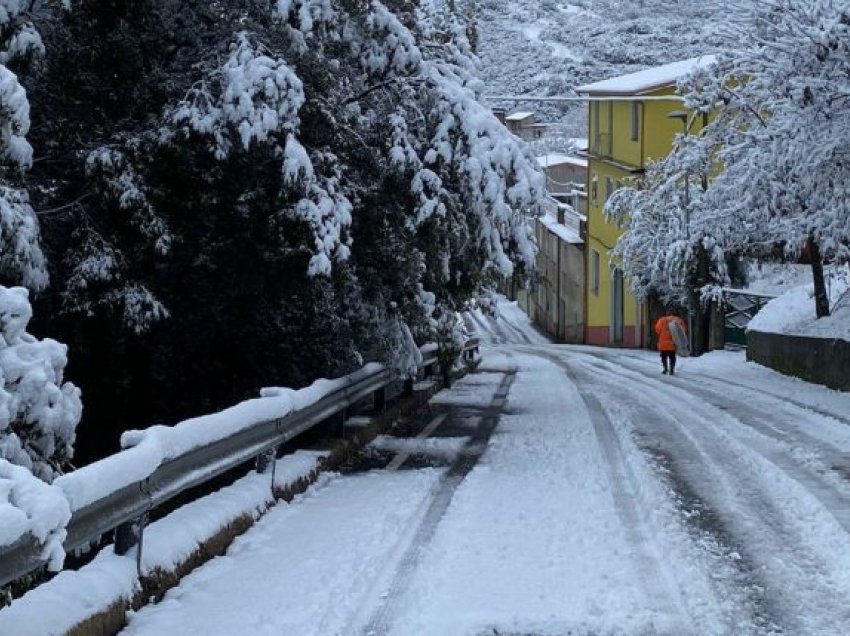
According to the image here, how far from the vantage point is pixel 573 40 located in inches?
6147

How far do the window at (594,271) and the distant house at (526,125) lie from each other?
188ft

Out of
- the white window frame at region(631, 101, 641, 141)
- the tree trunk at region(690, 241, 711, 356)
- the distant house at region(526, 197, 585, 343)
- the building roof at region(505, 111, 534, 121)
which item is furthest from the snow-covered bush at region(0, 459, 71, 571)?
the building roof at region(505, 111, 534, 121)

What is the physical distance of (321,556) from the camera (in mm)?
7801

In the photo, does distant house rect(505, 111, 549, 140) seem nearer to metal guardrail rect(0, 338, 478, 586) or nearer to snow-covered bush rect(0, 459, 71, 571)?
metal guardrail rect(0, 338, 478, 586)

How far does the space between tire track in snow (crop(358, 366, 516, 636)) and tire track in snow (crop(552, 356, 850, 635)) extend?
2.03 m

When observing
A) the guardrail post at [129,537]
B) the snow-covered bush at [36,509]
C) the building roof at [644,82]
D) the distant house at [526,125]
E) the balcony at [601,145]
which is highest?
the distant house at [526,125]

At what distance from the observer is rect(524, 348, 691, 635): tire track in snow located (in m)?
6.54

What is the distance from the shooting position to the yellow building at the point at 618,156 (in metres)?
47.9

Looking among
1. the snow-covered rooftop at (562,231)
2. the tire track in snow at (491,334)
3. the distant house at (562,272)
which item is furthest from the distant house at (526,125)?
the snow-covered rooftop at (562,231)

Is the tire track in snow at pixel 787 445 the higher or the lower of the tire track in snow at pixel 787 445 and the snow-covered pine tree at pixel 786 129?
the lower

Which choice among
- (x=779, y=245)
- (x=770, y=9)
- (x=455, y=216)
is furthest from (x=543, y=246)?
(x=455, y=216)

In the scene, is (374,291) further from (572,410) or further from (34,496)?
(34,496)

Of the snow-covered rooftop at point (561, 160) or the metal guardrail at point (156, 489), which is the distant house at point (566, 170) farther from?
the metal guardrail at point (156, 489)

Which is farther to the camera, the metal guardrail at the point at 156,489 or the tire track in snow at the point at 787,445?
the tire track in snow at the point at 787,445
